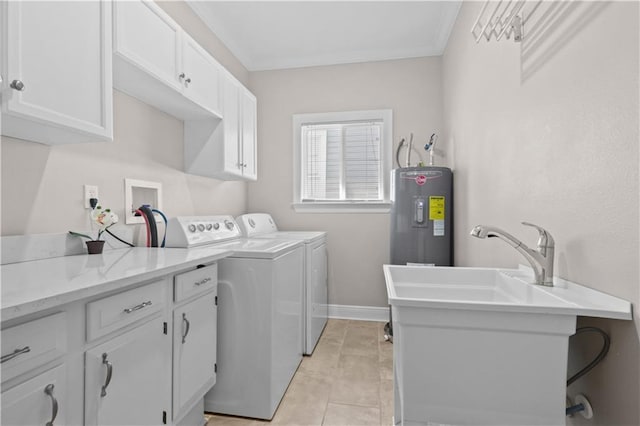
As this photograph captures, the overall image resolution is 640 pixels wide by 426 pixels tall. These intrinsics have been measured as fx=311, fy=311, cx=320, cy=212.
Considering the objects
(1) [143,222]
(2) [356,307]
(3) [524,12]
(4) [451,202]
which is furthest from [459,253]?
(1) [143,222]

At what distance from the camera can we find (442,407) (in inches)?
33.7

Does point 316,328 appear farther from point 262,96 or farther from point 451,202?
point 262,96

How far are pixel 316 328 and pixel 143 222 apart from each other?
1.56 m

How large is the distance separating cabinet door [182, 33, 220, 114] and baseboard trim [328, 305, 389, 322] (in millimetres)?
2189

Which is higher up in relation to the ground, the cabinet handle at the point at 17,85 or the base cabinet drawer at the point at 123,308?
the cabinet handle at the point at 17,85

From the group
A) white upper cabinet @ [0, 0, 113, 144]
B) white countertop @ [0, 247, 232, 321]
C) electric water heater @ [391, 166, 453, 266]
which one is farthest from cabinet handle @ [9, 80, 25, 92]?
electric water heater @ [391, 166, 453, 266]

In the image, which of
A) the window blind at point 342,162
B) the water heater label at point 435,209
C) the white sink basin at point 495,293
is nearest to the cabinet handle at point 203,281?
the white sink basin at point 495,293

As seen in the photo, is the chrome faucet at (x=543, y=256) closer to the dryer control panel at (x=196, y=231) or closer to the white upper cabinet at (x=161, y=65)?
the dryer control panel at (x=196, y=231)

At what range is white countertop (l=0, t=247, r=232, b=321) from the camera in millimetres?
682

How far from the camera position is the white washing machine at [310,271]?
2367 mm

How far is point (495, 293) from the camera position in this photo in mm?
1282

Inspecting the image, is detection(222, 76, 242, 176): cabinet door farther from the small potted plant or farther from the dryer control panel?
the small potted plant

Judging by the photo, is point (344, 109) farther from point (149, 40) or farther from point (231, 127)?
point (149, 40)

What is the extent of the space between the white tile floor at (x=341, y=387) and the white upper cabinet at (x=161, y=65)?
1806mm
